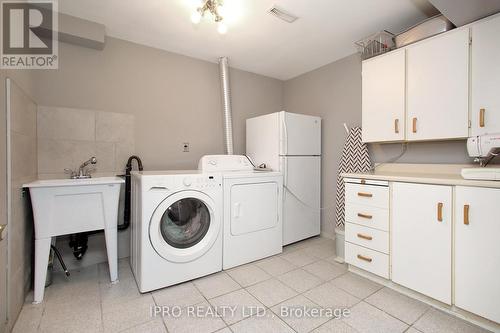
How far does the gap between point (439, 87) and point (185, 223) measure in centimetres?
243

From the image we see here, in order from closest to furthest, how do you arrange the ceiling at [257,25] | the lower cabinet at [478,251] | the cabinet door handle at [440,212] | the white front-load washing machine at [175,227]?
the lower cabinet at [478,251]
the cabinet door handle at [440,212]
the white front-load washing machine at [175,227]
the ceiling at [257,25]

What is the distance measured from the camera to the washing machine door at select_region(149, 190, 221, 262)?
1823 mm

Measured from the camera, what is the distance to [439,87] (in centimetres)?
181

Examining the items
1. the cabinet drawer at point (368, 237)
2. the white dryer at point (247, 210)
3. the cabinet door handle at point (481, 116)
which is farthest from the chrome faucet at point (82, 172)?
the cabinet door handle at point (481, 116)

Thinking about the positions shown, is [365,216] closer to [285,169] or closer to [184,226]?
[285,169]

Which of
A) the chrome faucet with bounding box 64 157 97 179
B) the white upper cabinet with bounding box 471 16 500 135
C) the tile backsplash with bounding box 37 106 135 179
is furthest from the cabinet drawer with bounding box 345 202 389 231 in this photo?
the chrome faucet with bounding box 64 157 97 179

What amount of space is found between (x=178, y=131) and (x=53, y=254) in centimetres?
169

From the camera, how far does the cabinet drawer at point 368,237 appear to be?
186 centimetres

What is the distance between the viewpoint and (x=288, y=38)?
244 centimetres

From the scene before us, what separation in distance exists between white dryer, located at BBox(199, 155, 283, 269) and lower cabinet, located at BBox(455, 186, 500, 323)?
4.88 feet

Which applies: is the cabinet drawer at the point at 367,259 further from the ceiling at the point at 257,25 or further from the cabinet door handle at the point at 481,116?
the ceiling at the point at 257,25

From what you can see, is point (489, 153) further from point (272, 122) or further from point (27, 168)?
point (27, 168)

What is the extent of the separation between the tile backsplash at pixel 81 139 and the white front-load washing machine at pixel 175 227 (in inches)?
25.6

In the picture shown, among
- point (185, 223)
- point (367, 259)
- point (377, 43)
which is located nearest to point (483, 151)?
point (367, 259)
